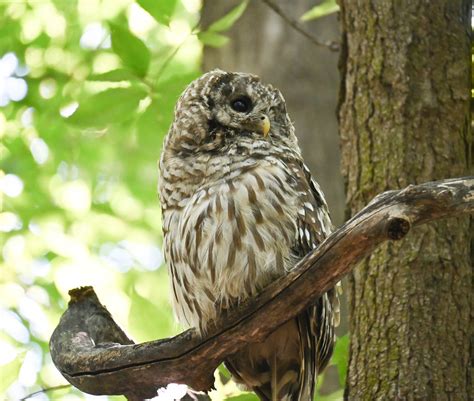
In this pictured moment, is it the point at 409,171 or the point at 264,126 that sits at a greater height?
the point at 264,126

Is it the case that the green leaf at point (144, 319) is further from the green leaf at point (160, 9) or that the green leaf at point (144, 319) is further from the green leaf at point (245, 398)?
the green leaf at point (160, 9)

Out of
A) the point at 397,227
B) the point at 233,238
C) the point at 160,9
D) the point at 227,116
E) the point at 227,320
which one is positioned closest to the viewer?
the point at 397,227

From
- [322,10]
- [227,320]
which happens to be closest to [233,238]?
[227,320]

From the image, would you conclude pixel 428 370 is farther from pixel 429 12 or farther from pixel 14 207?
pixel 14 207

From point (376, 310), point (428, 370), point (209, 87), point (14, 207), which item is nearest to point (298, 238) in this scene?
point (376, 310)

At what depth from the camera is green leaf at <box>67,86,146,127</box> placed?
12.6ft

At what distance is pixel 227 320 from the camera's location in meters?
3.25

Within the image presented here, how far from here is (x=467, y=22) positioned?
401 cm

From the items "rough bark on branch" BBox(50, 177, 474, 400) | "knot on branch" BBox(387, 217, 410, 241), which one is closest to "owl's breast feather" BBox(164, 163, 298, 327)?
"rough bark on branch" BBox(50, 177, 474, 400)

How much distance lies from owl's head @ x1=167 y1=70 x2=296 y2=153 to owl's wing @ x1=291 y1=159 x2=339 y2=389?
0.29 meters

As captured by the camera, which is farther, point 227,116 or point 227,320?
point 227,116

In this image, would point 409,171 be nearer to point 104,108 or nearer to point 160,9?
point 160,9

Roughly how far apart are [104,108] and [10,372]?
3.94ft

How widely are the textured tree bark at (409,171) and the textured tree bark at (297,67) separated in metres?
1.51
